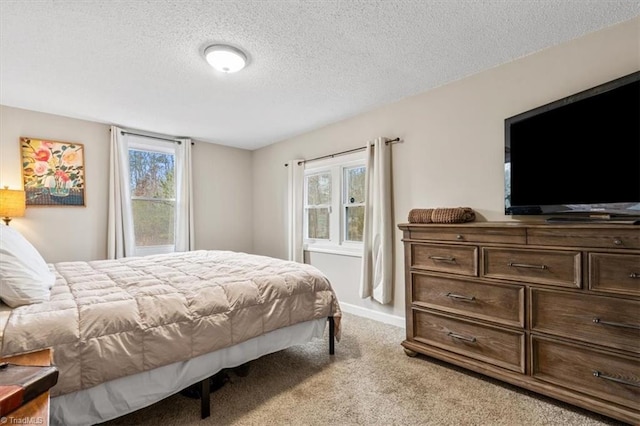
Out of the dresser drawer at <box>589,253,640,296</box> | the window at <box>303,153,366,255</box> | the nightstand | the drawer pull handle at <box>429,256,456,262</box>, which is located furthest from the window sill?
the nightstand

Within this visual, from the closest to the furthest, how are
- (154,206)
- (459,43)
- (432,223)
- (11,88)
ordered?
1. (459,43)
2. (432,223)
3. (11,88)
4. (154,206)

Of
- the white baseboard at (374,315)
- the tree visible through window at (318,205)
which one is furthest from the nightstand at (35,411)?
the tree visible through window at (318,205)

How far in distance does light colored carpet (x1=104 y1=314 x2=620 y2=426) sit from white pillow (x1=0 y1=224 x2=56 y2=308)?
2.59 ft

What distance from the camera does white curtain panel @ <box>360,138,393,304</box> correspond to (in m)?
3.04

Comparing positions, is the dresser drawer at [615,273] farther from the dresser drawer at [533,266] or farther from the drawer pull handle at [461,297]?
the drawer pull handle at [461,297]

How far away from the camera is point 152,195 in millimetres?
4133

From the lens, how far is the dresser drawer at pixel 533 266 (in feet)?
5.47

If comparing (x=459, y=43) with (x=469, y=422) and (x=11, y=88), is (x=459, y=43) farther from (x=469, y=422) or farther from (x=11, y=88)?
(x=11, y=88)

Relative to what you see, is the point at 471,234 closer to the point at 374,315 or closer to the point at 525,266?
the point at 525,266

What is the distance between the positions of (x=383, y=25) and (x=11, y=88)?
127 inches

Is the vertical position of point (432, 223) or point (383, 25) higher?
point (383, 25)

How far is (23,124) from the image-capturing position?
10.5 feet

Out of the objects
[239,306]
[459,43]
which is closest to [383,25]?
[459,43]

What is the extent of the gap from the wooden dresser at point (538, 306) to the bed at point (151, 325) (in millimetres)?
828
